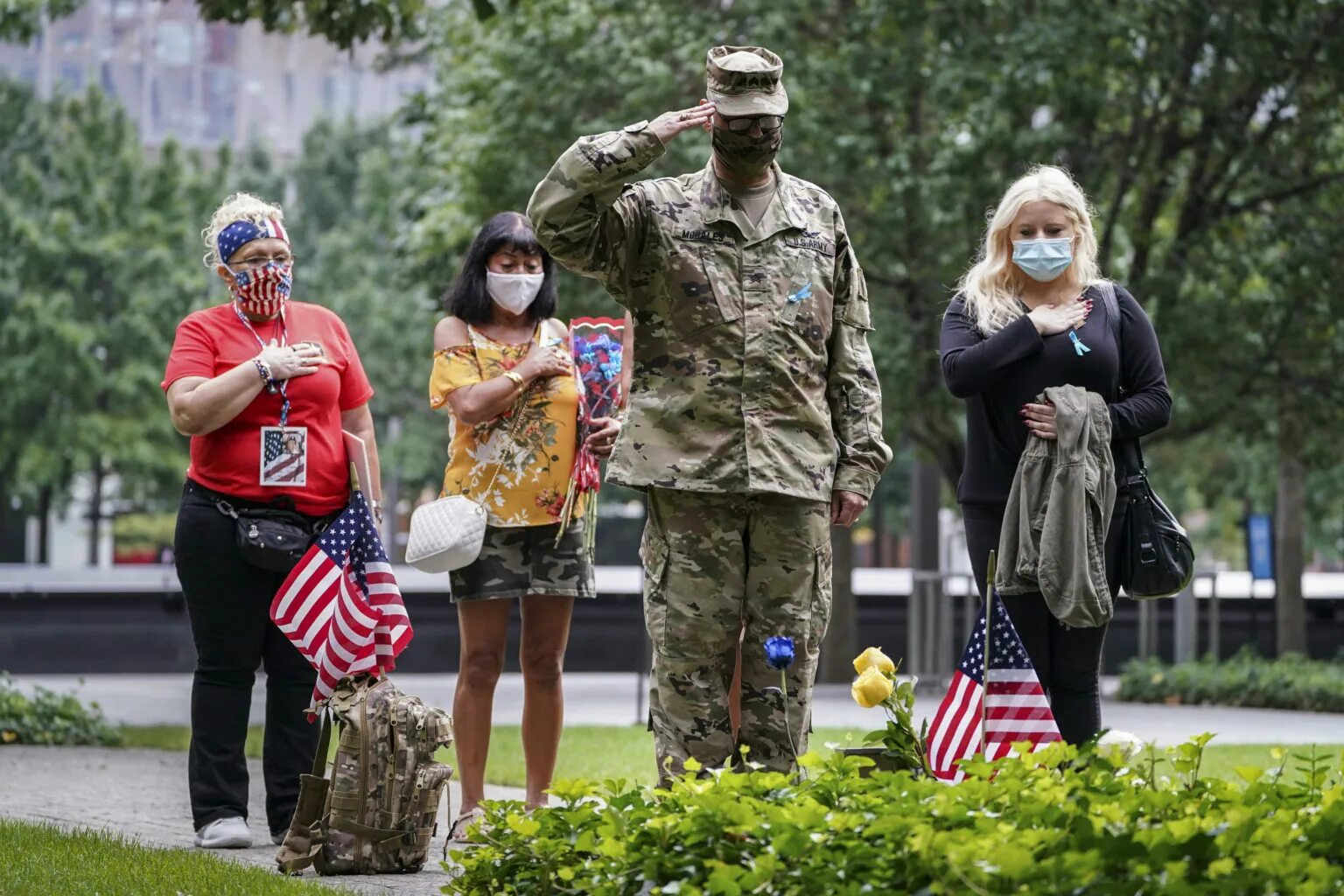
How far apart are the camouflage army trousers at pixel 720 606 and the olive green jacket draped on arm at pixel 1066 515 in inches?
26.8

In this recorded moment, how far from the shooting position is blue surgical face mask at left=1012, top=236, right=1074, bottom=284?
5.68m

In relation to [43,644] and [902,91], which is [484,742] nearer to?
[902,91]

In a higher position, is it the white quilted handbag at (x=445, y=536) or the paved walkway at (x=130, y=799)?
the white quilted handbag at (x=445, y=536)

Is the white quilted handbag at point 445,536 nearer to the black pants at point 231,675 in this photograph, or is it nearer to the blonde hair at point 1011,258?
the black pants at point 231,675

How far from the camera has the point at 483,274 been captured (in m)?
6.64

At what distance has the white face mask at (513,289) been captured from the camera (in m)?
6.56

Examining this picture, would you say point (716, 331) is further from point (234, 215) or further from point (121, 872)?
point (121, 872)

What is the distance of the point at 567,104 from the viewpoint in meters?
16.3

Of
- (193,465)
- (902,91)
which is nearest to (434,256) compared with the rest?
(902,91)

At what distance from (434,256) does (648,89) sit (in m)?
4.54

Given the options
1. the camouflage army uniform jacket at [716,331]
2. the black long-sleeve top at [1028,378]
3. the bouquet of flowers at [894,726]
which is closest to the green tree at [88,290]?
the black long-sleeve top at [1028,378]

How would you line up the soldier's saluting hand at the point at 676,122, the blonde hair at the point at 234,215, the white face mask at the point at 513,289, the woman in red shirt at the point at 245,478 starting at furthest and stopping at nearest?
the white face mask at the point at 513,289 < the blonde hair at the point at 234,215 < the woman in red shirt at the point at 245,478 < the soldier's saluting hand at the point at 676,122

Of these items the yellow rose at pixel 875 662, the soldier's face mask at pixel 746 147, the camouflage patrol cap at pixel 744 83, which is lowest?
the yellow rose at pixel 875 662

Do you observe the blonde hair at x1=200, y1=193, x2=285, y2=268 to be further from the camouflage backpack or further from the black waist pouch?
the camouflage backpack
